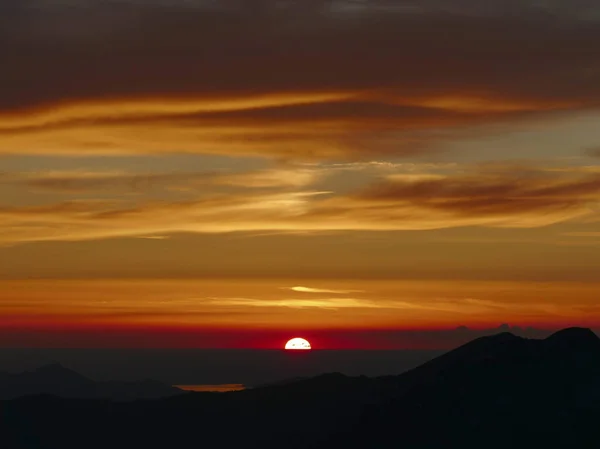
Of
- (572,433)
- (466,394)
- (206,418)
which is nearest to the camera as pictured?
(572,433)

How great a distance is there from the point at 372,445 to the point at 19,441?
51.8 m

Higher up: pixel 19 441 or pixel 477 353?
pixel 477 353

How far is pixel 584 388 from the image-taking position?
138 meters

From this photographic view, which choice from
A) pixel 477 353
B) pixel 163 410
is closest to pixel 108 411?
pixel 163 410

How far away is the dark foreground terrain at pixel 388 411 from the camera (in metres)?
134

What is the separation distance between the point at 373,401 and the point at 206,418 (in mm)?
25958

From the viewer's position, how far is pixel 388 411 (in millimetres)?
140625

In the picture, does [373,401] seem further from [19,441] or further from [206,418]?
[19,441]

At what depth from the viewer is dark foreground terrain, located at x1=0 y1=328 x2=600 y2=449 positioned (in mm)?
133875

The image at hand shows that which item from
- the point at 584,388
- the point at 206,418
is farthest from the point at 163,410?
the point at 584,388

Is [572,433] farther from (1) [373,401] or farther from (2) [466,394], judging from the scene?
(1) [373,401]

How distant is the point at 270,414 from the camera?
155875mm

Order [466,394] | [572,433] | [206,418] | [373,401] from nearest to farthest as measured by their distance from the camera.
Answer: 1. [572,433]
2. [466,394]
3. [373,401]
4. [206,418]

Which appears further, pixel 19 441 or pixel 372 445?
pixel 19 441
